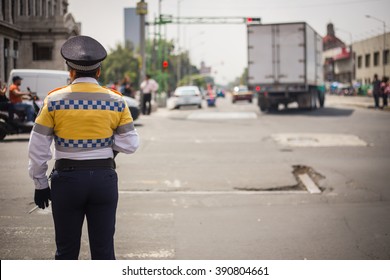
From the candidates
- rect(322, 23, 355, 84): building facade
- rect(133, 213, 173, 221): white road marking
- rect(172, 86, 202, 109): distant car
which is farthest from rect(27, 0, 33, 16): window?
rect(172, 86, 202, 109): distant car

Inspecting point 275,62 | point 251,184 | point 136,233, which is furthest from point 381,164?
point 275,62

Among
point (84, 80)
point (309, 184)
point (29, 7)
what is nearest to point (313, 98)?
point (309, 184)

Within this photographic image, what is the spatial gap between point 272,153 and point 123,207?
19.3 ft

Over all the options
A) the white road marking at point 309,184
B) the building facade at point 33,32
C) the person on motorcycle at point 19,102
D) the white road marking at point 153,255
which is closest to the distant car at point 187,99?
the person on motorcycle at point 19,102

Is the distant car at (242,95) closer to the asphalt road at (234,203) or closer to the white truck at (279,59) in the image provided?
the white truck at (279,59)

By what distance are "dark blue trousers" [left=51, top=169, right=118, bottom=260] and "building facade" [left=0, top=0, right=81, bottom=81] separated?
7.41 ft

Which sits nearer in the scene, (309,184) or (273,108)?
(309,184)

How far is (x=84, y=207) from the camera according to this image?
3.73 metres

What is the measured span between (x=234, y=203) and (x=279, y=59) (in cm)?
2142

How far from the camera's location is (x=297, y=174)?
10.4 metres

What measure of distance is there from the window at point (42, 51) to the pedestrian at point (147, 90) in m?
17.7

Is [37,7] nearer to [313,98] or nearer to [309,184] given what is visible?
[309,184]

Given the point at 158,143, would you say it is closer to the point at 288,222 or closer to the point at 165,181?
the point at 165,181

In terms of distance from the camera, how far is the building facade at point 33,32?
5.70m
